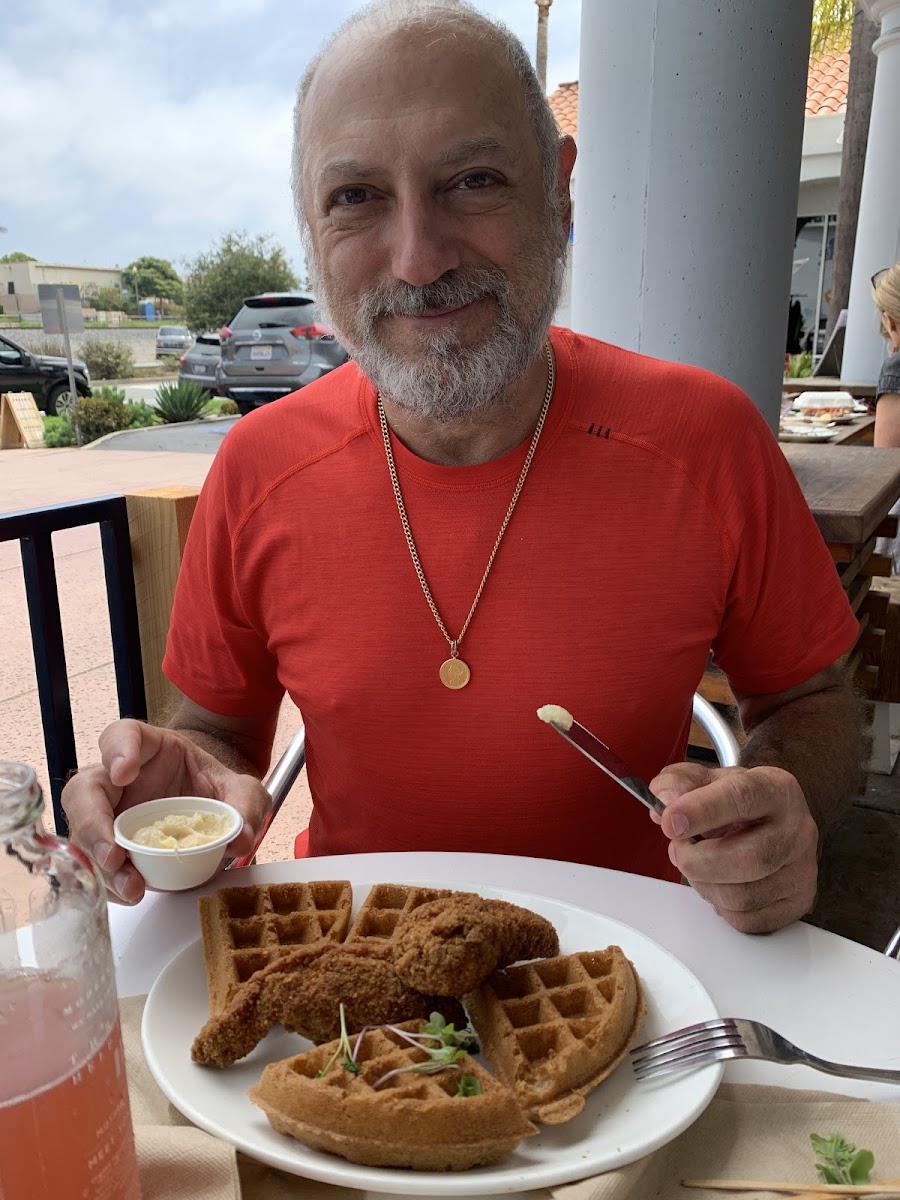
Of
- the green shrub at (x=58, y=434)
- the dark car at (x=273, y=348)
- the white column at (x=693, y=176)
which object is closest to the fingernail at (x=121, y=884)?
the white column at (x=693, y=176)

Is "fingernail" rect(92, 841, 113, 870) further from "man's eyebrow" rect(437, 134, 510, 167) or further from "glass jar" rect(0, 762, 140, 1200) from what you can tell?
"man's eyebrow" rect(437, 134, 510, 167)

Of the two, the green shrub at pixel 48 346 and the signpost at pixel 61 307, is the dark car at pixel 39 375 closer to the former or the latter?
the green shrub at pixel 48 346

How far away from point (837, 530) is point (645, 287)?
1.01m

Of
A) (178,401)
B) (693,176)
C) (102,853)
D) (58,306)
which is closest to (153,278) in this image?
(178,401)

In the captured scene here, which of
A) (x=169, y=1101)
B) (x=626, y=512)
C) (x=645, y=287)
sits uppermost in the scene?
(x=645, y=287)

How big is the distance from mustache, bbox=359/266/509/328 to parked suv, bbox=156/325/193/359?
72.1 ft

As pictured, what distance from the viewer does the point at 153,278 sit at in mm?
20859

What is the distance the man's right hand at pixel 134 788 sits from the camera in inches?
50.0

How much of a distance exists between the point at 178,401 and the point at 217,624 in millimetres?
17635

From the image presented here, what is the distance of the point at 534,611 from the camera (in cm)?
168

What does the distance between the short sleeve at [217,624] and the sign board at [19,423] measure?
51.1 feet

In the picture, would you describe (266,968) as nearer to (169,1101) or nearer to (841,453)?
(169,1101)

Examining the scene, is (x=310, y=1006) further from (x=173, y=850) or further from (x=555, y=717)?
(x=555, y=717)

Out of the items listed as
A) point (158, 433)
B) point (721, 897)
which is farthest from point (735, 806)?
point (158, 433)
